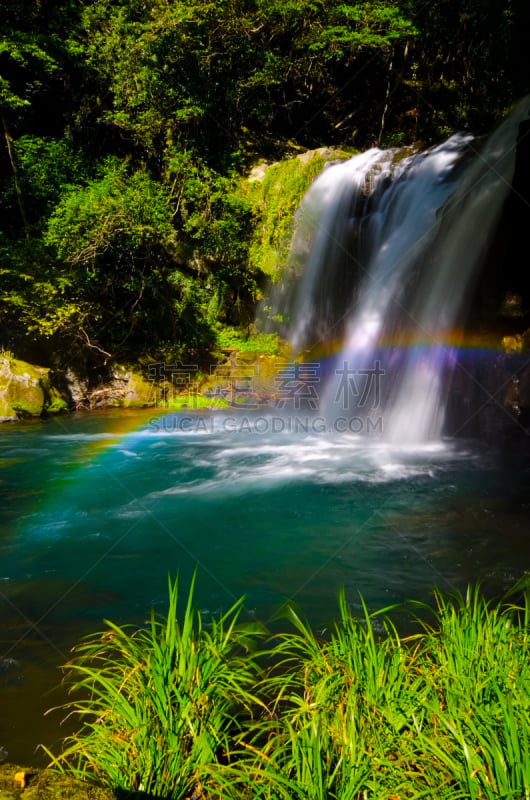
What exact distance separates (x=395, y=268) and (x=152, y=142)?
25.2 ft

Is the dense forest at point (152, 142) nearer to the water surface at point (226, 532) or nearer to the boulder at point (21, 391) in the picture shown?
the boulder at point (21, 391)

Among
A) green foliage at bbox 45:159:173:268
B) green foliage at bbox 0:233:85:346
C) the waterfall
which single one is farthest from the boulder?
the waterfall

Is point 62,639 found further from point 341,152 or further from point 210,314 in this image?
point 341,152

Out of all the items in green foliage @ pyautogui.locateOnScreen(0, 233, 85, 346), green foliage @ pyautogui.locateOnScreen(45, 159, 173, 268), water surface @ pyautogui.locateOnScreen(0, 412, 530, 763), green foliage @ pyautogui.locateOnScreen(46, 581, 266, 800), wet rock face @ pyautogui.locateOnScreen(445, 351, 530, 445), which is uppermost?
green foliage @ pyautogui.locateOnScreen(45, 159, 173, 268)

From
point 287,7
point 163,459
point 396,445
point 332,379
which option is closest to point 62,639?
point 163,459

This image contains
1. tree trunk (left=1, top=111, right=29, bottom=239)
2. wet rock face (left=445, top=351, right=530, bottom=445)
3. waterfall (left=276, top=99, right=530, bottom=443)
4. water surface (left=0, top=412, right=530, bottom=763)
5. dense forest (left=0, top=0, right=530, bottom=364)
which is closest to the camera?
Answer: water surface (left=0, top=412, right=530, bottom=763)

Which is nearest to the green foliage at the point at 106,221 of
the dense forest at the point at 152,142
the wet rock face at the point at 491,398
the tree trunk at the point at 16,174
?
the dense forest at the point at 152,142

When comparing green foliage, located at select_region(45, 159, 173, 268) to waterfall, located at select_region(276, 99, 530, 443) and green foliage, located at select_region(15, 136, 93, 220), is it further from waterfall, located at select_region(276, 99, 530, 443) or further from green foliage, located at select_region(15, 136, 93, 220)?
waterfall, located at select_region(276, 99, 530, 443)

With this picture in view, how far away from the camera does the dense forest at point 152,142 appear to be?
37.0ft

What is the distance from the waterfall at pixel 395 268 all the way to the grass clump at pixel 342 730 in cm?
700

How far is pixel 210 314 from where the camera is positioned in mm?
13164

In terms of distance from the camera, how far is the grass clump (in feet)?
4.73

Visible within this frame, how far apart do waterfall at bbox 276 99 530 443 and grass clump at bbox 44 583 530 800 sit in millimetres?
7002

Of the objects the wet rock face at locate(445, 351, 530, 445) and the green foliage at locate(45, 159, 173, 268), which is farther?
the green foliage at locate(45, 159, 173, 268)
